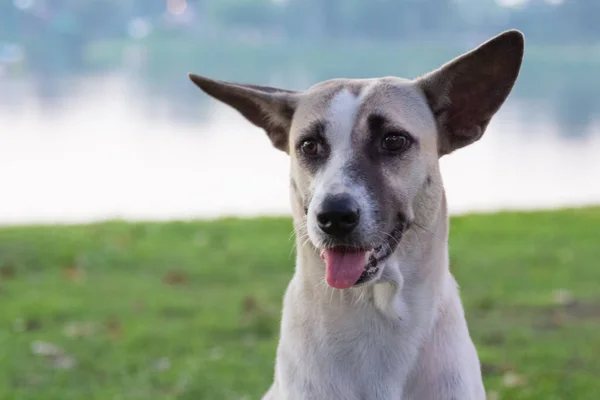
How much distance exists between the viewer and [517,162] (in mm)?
19266

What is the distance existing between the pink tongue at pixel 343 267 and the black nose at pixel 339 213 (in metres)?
0.20

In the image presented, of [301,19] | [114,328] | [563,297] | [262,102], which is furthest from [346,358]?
[301,19]

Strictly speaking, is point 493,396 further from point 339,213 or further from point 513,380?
point 339,213

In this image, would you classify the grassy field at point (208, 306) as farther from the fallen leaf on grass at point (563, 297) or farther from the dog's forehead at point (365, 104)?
the dog's forehead at point (365, 104)

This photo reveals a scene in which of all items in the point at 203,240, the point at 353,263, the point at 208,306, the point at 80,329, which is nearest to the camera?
the point at 353,263

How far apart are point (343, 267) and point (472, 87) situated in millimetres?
936

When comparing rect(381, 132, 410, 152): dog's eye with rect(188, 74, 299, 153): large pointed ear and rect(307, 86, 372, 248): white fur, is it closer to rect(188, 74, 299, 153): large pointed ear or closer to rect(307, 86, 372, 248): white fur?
rect(307, 86, 372, 248): white fur

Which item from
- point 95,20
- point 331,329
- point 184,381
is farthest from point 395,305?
point 95,20

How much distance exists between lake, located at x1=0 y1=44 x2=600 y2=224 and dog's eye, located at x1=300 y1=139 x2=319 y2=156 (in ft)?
27.0

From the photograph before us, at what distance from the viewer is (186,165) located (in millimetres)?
18500

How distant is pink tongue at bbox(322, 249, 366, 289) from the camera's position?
132 inches

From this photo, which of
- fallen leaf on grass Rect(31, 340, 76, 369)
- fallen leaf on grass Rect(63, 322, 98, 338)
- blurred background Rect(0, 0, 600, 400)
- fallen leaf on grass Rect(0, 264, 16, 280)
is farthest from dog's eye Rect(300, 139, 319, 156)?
fallen leaf on grass Rect(0, 264, 16, 280)

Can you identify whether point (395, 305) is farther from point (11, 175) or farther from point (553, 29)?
point (553, 29)

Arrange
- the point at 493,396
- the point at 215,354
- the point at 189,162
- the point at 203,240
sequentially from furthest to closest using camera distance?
the point at 189,162 < the point at 203,240 < the point at 215,354 < the point at 493,396
